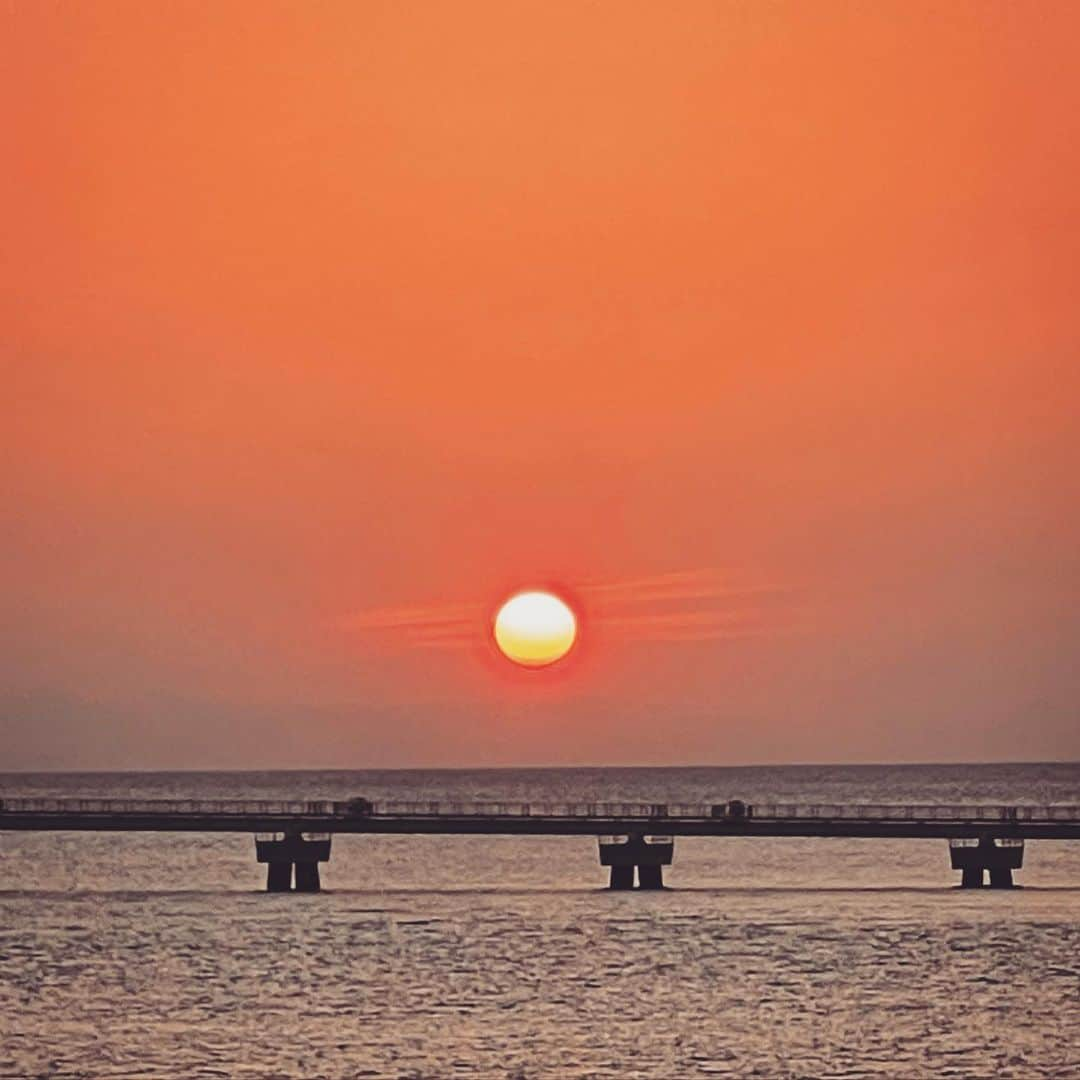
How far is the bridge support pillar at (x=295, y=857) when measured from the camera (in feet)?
329

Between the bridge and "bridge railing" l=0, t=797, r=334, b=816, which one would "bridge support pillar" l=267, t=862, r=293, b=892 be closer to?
the bridge

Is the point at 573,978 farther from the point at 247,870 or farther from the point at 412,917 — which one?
the point at 247,870

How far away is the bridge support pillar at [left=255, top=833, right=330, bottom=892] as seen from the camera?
10038cm

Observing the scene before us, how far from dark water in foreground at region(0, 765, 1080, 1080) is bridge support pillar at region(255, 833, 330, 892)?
118 cm

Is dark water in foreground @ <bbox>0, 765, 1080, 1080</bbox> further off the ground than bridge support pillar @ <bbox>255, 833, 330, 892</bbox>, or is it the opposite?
bridge support pillar @ <bbox>255, 833, 330, 892</bbox>

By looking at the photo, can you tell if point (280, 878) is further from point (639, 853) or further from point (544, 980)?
point (544, 980)

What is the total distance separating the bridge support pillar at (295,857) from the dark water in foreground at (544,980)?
Result: 1180 mm

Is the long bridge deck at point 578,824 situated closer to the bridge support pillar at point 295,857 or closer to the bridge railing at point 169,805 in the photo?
the bridge support pillar at point 295,857

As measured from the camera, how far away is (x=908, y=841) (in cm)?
17962

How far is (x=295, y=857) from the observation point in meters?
101

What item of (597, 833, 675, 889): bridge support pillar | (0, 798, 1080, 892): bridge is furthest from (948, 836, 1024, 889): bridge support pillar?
(597, 833, 675, 889): bridge support pillar

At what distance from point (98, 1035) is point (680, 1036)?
44.4 ft

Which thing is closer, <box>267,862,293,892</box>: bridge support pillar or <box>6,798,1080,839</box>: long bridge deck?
<box>6,798,1080,839</box>: long bridge deck

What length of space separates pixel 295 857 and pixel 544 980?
123 ft
